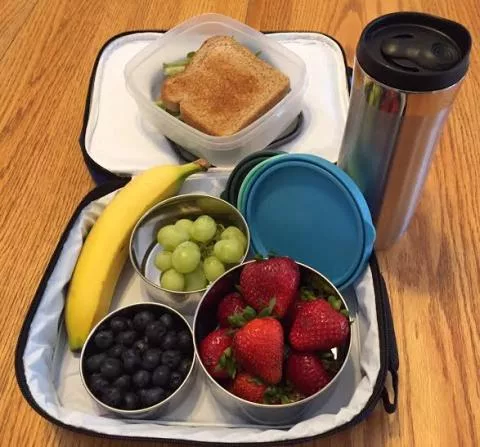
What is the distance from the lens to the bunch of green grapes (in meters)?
0.67

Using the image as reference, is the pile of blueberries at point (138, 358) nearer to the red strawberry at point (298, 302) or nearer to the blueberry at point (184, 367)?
the blueberry at point (184, 367)

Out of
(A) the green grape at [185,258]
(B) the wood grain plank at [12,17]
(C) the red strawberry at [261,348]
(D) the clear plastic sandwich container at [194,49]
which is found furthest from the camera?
(B) the wood grain plank at [12,17]

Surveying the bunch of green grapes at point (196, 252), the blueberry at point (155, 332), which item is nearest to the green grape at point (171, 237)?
the bunch of green grapes at point (196, 252)

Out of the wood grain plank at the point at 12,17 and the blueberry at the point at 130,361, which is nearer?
the blueberry at the point at 130,361

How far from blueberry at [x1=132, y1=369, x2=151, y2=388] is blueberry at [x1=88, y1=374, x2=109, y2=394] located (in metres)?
0.03

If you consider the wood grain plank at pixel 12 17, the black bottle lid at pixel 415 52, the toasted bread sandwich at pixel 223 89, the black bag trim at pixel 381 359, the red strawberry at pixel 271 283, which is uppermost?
the black bottle lid at pixel 415 52

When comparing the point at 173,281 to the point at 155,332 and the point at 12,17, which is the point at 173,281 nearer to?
the point at 155,332

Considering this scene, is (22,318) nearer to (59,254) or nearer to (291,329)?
(59,254)

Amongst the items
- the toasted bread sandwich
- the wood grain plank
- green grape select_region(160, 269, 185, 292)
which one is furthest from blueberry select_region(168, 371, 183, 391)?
the wood grain plank

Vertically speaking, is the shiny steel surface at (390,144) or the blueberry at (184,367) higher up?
the shiny steel surface at (390,144)

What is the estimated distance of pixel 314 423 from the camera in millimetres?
565

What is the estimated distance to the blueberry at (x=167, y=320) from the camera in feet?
2.07

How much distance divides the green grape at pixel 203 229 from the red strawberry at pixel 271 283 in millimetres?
90

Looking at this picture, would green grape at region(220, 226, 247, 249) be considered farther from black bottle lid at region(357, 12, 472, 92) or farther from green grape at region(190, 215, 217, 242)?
black bottle lid at region(357, 12, 472, 92)
